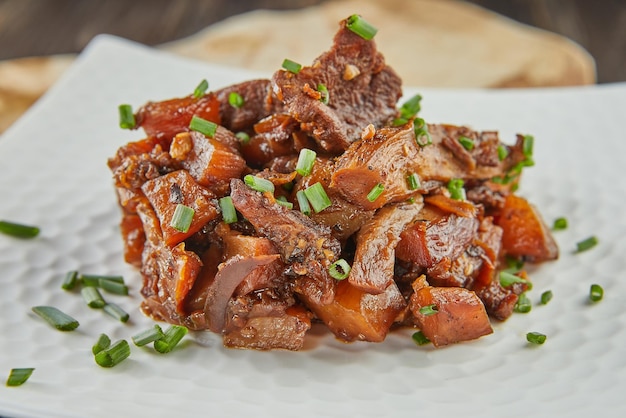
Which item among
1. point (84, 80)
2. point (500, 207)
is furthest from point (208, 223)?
point (84, 80)

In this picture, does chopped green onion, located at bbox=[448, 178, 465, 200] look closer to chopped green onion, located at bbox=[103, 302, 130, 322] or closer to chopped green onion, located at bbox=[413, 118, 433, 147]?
chopped green onion, located at bbox=[413, 118, 433, 147]

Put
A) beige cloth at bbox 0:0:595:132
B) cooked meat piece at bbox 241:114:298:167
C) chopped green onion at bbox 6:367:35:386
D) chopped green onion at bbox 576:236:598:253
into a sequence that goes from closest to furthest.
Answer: chopped green onion at bbox 6:367:35:386 < cooked meat piece at bbox 241:114:298:167 < chopped green onion at bbox 576:236:598:253 < beige cloth at bbox 0:0:595:132

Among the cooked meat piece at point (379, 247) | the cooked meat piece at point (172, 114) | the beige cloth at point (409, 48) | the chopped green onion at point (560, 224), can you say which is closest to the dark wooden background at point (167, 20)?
the beige cloth at point (409, 48)

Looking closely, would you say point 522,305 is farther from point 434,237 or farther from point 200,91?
point 200,91

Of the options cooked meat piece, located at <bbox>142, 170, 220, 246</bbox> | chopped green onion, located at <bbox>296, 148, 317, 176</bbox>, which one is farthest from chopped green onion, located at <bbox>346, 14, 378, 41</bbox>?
cooked meat piece, located at <bbox>142, 170, 220, 246</bbox>

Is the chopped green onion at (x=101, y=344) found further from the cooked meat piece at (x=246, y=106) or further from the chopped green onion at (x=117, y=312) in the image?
the cooked meat piece at (x=246, y=106)

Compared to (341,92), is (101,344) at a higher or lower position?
lower

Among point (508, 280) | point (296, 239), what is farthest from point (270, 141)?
point (508, 280)
